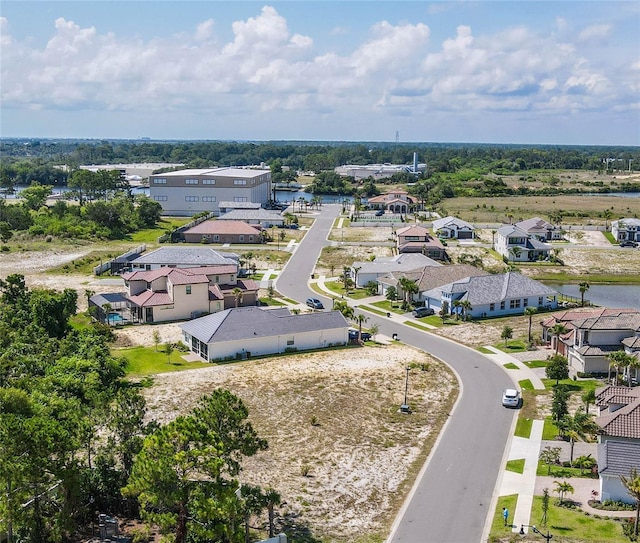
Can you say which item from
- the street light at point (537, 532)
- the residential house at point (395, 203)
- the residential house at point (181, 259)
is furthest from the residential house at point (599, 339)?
the residential house at point (395, 203)

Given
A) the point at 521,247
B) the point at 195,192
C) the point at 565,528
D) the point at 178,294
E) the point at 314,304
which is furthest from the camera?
the point at 195,192

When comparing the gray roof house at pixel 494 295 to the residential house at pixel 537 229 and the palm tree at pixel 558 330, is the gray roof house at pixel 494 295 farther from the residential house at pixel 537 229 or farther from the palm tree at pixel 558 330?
the residential house at pixel 537 229

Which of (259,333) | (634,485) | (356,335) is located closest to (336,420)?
(259,333)

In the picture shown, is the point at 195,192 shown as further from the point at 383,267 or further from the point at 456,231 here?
the point at 383,267

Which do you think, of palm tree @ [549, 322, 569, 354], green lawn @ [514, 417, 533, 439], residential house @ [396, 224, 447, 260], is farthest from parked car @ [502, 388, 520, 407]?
residential house @ [396, 224, 447, 260]

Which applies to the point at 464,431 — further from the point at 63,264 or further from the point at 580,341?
the point at 63,264

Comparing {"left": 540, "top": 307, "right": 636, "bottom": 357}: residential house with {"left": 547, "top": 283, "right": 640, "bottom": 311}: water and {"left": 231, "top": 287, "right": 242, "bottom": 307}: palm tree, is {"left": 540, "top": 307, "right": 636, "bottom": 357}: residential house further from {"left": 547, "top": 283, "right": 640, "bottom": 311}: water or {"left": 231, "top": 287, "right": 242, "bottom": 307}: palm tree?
{"left": 231, "top": 287, "right": 242, "bottom": 307}: palm tree
